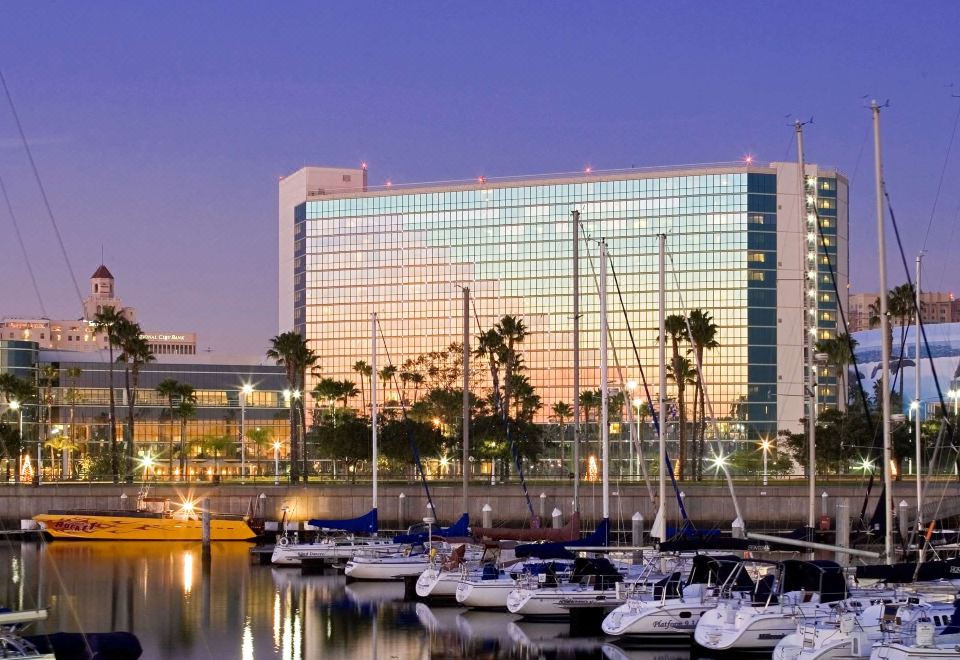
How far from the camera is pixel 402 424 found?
137 meters

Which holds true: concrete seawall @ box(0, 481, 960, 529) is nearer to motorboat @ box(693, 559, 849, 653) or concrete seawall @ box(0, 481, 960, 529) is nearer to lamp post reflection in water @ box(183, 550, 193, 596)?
lamp post reflection in water @ box(183, 550, 193, 596)

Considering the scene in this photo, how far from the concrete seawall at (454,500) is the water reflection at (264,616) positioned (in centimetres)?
1908

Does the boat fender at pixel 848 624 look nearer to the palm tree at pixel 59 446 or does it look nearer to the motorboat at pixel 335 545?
the motorboat at pixel 335 545

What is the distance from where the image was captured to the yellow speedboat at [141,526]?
97812mm

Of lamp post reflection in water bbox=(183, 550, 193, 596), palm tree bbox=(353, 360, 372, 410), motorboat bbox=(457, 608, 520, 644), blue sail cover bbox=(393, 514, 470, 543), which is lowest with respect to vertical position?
lamp post reflection in water bbox=(183, 550, 193, 596)

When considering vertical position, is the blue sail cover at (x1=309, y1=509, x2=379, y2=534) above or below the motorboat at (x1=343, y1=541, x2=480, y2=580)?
above

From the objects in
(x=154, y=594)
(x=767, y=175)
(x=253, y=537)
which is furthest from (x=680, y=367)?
(x=154, y=594)

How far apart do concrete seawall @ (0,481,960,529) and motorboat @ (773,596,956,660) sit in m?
48.7

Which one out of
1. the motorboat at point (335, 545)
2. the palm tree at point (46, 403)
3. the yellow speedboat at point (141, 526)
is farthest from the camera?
the palm tree at point (46, 403)

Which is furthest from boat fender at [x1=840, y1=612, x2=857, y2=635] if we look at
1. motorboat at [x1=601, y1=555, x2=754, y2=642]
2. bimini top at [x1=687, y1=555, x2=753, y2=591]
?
bimini top at [x1=687, y1=555, x2=753, y2=591]

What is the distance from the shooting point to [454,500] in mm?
101625

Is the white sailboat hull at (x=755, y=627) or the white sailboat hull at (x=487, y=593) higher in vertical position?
the white sailboat hull at (x=755, y=627)

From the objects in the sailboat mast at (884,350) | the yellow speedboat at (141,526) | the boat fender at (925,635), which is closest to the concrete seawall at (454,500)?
the yellow speedboat at (141,526)

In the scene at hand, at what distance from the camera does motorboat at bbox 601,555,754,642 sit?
1868 inches
